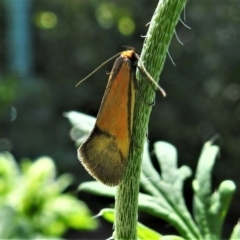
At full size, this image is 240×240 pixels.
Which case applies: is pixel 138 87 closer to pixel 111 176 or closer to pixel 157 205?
pixel 111 176

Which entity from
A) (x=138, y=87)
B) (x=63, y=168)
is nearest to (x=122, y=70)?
(x=138, y=87)

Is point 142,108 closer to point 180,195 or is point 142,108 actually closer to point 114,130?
point 114,130

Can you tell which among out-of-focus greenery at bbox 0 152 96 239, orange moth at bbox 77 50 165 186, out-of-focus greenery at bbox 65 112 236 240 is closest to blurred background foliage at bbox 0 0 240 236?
out-of-focus greenery at bbox 0 152 96 239

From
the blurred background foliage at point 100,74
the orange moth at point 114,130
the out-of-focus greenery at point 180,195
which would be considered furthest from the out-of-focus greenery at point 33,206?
the blurred background foliage at point 100,74

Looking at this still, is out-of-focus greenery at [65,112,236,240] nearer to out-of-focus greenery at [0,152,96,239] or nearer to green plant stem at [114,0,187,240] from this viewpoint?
green plant stem at [114,0,187,240]

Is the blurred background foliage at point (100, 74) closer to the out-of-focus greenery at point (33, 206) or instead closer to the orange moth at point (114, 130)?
the out-of-focus greenery at point (33, 206)
